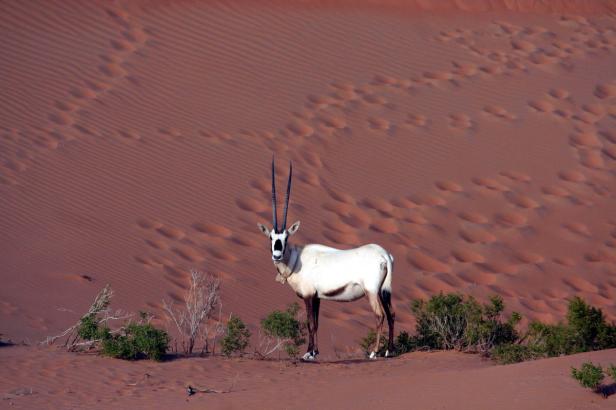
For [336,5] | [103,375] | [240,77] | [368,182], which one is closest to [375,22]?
[336,5]

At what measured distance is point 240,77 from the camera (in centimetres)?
2084

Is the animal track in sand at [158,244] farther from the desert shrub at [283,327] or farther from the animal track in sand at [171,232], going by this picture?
the desert shrub at [283,327]

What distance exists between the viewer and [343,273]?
34.7 ft

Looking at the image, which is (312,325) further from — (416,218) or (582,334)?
(416,218)

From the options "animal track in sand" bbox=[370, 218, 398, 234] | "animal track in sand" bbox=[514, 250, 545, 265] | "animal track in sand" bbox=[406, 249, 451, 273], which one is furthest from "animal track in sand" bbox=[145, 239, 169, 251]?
"animal track in sand" bbox=[514, 250, 545, 265]

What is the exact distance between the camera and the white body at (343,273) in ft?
34.4

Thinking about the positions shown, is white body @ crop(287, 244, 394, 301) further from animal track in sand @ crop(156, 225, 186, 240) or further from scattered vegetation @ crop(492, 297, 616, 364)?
animal track in sand @ crop(156, 225, 186, 240)

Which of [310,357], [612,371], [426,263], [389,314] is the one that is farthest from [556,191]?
[612,371]

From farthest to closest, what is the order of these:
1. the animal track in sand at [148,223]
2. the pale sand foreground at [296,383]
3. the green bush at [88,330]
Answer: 1. the animal track in sand at [148,223]
2. the green bush at [88,330]
3. the pale sand foreground at [296,383]

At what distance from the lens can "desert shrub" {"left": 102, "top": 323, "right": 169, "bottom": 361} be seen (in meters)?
9.46

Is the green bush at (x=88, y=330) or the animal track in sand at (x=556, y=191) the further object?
the animal track in sand at (x=556, y=191)

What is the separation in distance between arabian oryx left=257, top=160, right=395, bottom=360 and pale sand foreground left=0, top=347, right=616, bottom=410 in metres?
0.69

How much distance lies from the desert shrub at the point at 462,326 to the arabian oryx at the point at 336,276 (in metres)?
0.49

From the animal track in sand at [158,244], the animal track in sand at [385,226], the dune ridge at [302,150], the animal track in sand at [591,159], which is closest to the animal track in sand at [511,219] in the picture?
the dune ridge at [302,150]
